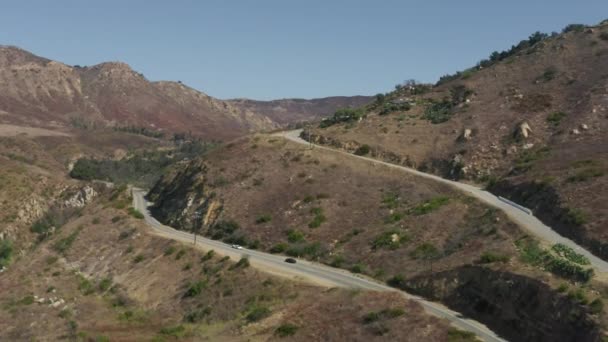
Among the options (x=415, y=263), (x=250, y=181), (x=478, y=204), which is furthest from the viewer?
(x=250, y=181)

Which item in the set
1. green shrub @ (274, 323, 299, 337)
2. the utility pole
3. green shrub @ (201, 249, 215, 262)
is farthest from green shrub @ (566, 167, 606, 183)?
the utility pole

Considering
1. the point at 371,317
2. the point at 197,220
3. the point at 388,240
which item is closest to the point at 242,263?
the point at 388,240

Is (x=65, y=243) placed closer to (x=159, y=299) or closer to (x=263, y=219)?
(x=263, y=219)

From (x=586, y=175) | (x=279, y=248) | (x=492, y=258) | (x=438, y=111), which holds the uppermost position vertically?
(x=438, y=111)

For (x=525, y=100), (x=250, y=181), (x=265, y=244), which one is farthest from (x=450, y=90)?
(x=265, y=244)

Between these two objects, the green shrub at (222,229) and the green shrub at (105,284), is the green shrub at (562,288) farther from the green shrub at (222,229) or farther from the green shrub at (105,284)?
the green shrub at (105,284)

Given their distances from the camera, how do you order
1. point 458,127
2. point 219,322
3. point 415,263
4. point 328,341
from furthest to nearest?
1. point 458,127
2. point 415,263
3. point 219,322
4. point 328,341

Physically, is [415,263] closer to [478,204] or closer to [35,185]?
[478,204]
